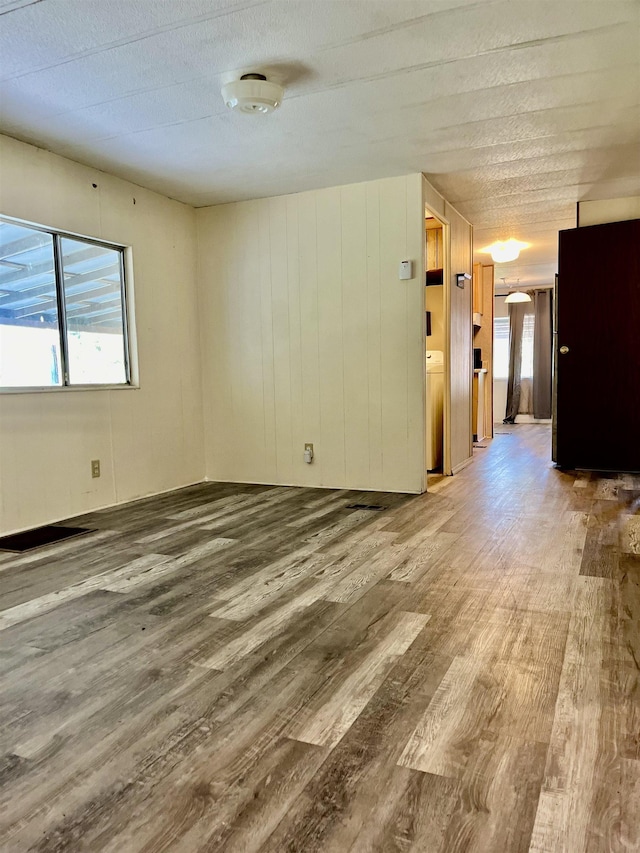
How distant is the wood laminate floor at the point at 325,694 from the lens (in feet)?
3.58

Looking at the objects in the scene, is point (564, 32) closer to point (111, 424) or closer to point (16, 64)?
point (16, 64)

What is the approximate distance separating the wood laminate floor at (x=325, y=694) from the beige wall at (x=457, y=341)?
2.05 meters

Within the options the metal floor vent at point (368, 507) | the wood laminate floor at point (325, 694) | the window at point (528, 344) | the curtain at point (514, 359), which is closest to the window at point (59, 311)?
the wood laminate floor at point (325, 694)

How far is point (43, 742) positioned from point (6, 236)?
2.82m

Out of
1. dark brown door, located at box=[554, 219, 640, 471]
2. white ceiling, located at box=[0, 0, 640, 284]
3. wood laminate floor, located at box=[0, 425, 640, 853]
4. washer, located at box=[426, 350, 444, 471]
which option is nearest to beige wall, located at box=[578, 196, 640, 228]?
dark brown door, located at box=[554, 219, 640, 471]

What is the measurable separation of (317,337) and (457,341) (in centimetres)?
142

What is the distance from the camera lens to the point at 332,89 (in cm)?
276

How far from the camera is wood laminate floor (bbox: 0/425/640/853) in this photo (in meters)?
1.09

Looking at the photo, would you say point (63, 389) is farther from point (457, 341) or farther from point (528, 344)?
point (528, 344)

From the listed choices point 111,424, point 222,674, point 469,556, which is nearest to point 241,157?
point 111,424

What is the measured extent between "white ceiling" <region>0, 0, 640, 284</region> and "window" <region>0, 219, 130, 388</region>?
566mm

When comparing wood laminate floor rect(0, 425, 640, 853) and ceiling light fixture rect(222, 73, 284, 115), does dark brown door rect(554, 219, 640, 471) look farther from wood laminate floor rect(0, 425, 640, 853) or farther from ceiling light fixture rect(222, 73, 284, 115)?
ceiling light fixture rect(222, 73, 284, 115)

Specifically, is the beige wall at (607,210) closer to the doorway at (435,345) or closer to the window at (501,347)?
the doorway at (435,345)

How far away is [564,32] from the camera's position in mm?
2352
